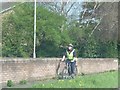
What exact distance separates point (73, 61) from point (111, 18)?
26.5 m

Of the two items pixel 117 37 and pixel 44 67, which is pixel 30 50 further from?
pixel 117 37

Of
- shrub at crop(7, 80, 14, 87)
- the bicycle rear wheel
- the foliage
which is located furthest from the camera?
the foliage

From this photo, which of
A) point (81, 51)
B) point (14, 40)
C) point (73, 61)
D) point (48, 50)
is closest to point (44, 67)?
point (73, 61)

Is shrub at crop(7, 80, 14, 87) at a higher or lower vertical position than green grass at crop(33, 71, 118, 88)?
higher

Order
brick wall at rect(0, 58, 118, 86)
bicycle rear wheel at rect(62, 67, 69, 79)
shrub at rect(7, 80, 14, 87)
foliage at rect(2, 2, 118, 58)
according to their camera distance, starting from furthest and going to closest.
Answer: foliage at rect(2, 2, 118, 58) → bicycle rear wheel at rect(62, 67, 69, 79) → brick wall at rect(0, 58, 118, 86) → shrub at rect(7, 80, 14, 87)

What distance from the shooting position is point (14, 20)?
27016mm

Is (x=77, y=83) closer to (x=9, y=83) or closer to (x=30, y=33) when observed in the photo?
(x=9, y=83)

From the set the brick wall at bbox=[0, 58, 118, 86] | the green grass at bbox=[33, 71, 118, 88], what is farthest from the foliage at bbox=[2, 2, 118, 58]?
the green grass at bbox=[33, 71, 118, 88]

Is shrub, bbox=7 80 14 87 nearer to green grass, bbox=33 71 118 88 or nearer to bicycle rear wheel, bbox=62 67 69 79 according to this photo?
green grass, bbox=33 71 118 88

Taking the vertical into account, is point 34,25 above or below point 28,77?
above

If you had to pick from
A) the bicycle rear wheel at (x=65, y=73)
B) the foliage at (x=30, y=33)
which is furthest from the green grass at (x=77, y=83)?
the foliage at (x=30, y=33)

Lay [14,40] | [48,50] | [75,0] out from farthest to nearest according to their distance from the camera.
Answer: [75,0] < [48,50] < [14,40]

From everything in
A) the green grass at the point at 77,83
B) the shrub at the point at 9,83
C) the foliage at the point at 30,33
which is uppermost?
the foliage at the point at 30,33

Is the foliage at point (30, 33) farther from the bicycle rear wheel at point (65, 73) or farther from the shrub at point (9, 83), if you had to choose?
the shrub at point (9, 83)
